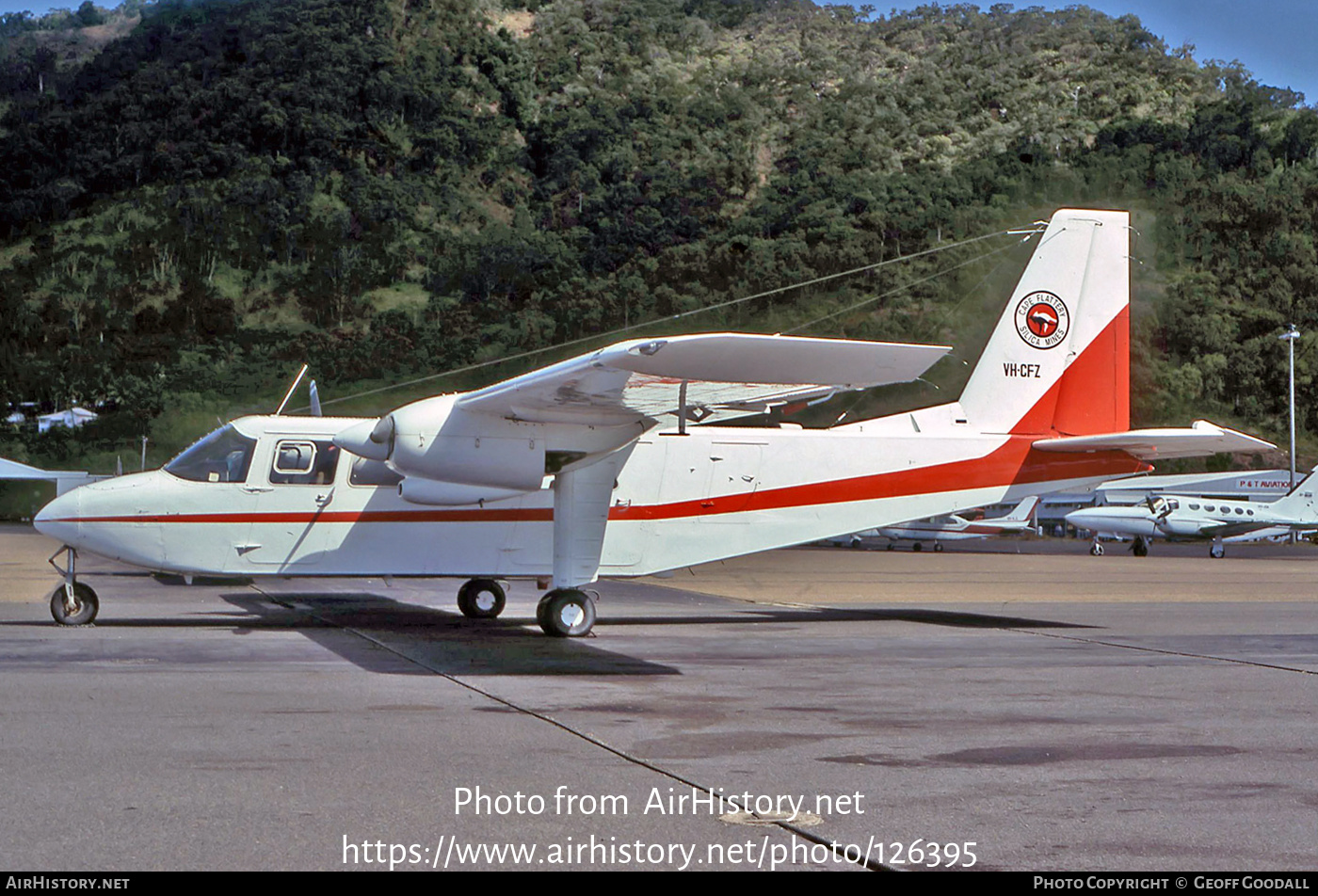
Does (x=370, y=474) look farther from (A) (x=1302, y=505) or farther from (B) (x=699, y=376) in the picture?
(A) (x=1302, y=505)

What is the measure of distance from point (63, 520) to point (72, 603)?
98 centimetres

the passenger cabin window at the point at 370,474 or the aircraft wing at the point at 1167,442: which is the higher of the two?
the aircraft wing at the point at 1167,442

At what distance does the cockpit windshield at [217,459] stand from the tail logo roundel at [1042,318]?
399 inches

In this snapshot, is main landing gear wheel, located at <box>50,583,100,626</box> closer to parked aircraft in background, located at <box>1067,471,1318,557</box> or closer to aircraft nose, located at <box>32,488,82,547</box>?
aircraft nose, located at <box>32,488,82,547</box>

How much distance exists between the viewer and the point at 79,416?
74.9m

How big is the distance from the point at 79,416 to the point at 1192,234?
61315 millimetres

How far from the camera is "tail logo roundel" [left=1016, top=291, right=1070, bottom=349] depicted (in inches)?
673

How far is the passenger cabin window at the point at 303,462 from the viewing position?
574 inches

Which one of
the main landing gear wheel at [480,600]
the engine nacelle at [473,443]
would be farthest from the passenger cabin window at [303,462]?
the main landing gear wheel at [480,600]

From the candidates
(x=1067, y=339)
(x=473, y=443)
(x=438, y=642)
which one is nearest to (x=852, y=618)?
(x=1067, y=339)

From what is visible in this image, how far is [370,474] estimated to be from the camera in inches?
579

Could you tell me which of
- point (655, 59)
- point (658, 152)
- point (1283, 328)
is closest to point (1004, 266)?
point (1283, 328)

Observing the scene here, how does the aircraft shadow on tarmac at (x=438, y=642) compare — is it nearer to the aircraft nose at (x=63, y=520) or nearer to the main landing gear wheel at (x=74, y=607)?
the main landing gear wheel at (x=74, y=607)

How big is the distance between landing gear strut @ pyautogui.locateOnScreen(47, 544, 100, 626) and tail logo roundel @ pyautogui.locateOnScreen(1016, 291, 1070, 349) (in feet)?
39.7
